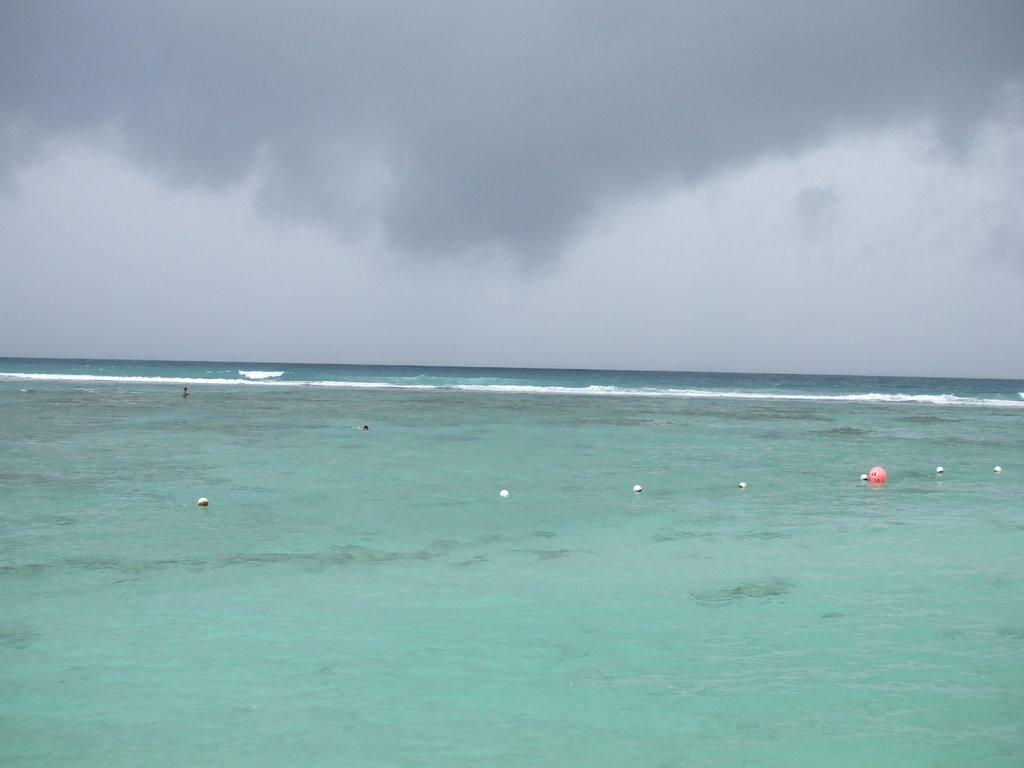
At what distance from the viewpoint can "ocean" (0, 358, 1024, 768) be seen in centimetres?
633

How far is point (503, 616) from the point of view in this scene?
902cm

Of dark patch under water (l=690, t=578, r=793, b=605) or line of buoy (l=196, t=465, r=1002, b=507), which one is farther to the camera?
line of buoy (l=196, t=465, r=1002, b=507)

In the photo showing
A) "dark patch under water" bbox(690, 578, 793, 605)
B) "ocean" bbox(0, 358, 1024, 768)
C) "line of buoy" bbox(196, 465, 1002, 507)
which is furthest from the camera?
"line of buoy" bbox(196, 465, 1002, 507)

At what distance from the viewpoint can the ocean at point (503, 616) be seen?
6.33 m

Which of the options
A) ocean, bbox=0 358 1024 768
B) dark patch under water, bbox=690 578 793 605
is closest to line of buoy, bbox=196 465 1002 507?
ocean, bbox=0 358 1024 768

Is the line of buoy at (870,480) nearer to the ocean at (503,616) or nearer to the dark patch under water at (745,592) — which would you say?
the ocean at (503,616)

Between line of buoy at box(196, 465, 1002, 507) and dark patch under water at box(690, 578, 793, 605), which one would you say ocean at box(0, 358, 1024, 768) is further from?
line of buoy at box(196, 465, 1002, 507)

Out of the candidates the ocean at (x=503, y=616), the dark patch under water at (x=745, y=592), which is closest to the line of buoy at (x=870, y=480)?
the ocean at (x=503, y=616)

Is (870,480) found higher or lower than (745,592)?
higher

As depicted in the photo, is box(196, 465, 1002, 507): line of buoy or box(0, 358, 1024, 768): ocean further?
box(196, 465, 1002, 507): line of buoy

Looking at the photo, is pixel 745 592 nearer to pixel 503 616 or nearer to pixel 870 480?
pixel 503 616

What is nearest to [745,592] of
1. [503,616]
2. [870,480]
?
[503,616]

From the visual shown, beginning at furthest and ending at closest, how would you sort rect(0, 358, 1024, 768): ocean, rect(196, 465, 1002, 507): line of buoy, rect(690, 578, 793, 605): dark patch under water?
rect(196, 465, 1002, 507): line of buoy
rect(690, 578, 793, 605): dark patch under water
rect(0, 358, 1024, 768): ocean

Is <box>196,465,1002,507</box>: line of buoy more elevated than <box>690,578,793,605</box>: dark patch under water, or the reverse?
<box>196,465,1002,507</box>: line of buoy
